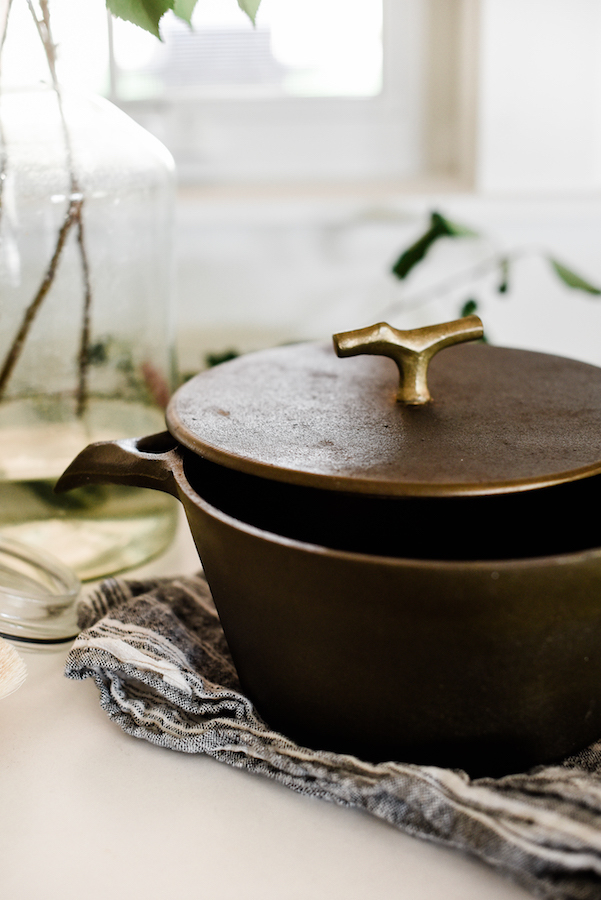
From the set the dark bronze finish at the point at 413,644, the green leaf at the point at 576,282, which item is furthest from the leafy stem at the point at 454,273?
the dark bronze finish at the point at 413,644

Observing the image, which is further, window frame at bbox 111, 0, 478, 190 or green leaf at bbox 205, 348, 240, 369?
window frame at bbox 111, 0, 478, 190

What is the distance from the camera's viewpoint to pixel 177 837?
42 cm

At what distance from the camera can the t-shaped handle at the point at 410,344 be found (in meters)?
0.49

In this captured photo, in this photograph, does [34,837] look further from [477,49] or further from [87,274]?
[477,49]

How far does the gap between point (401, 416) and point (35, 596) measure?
11.4 inches

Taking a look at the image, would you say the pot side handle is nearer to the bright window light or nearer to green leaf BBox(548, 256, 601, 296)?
green leaf BBox(548, 256, 601, 296)

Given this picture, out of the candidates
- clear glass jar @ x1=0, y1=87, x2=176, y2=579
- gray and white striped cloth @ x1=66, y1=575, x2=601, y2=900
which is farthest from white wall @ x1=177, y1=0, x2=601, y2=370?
gray and white striped cloth @ x1=66, y1=575, x2=601, y2=900

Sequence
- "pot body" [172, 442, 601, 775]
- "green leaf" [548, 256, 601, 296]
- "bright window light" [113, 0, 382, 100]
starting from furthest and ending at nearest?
"bright window light" [113, 0, 382, 100] < "green leaf" [548, 256, 601, 296] < "pot body" [172, 442, 601, 775]

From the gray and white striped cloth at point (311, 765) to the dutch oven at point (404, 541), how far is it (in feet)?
0.06

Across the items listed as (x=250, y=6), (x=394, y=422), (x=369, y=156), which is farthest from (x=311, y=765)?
(x=369, y=156)

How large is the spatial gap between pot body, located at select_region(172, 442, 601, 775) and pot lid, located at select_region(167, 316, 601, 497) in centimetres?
4

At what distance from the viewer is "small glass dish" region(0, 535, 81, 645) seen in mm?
535

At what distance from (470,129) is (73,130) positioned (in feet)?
2.24

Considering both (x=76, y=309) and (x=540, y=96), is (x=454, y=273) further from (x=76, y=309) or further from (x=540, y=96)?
(x=76, y=309)
